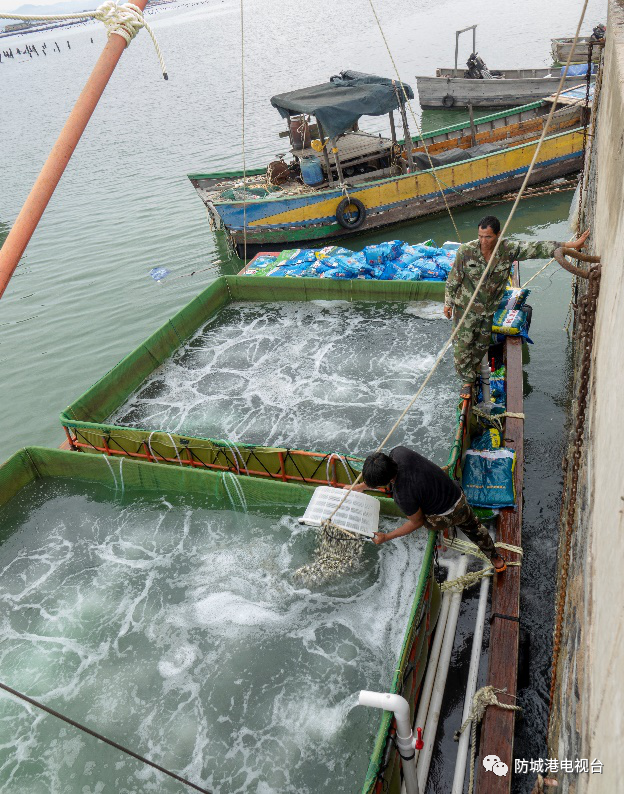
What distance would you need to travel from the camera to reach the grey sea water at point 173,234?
5.84 m

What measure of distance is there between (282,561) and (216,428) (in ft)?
7.57

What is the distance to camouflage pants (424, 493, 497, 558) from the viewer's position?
4133 mm

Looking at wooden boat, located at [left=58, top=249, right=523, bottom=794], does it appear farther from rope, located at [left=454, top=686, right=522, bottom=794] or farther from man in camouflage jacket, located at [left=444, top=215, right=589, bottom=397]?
man in camouflage jacket, located at [left=444, top=215, right=589, bottom=397]

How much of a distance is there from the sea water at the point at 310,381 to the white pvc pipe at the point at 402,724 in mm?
3318

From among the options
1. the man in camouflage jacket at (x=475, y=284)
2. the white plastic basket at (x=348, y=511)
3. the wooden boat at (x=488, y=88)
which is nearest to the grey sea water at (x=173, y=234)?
the wooden boat at (x=488, y=88)

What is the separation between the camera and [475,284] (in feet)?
18.2

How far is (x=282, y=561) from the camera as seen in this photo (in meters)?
5.27

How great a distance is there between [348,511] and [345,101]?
9218 millimetres

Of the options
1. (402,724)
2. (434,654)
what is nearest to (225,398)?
(434,654)

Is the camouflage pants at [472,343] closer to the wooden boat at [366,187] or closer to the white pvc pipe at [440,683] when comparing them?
the white pvc pipe at [440,683]

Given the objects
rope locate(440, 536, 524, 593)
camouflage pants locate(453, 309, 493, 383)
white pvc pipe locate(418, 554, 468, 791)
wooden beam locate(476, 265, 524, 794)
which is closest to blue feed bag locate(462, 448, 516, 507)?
wooden beam locate(476, 265, 524, 794)

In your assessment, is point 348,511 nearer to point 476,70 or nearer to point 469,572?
point 469,572

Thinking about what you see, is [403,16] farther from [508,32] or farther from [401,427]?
[401,427]

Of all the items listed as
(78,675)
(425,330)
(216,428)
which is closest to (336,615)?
(78,675)
